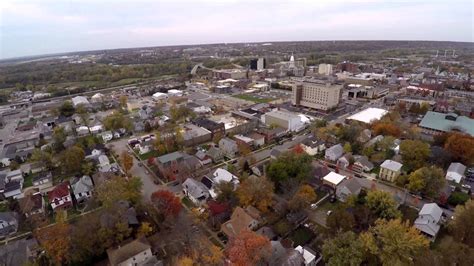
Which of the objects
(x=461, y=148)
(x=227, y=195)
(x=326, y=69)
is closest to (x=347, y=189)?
(x=227, y=195)

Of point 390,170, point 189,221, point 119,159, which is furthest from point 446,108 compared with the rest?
point 119,159

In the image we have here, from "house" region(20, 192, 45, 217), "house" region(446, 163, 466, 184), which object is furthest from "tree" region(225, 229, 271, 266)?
"house" region(446, 163, 466, 184)

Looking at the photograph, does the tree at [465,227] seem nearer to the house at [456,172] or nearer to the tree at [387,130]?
the house at [456,172]

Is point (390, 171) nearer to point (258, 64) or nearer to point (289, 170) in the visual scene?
point (289, 170)

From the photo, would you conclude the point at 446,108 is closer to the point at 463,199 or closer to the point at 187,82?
the point at 463,199

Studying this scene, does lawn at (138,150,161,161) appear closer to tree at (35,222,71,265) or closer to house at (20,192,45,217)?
house at (20,192,45,217)
